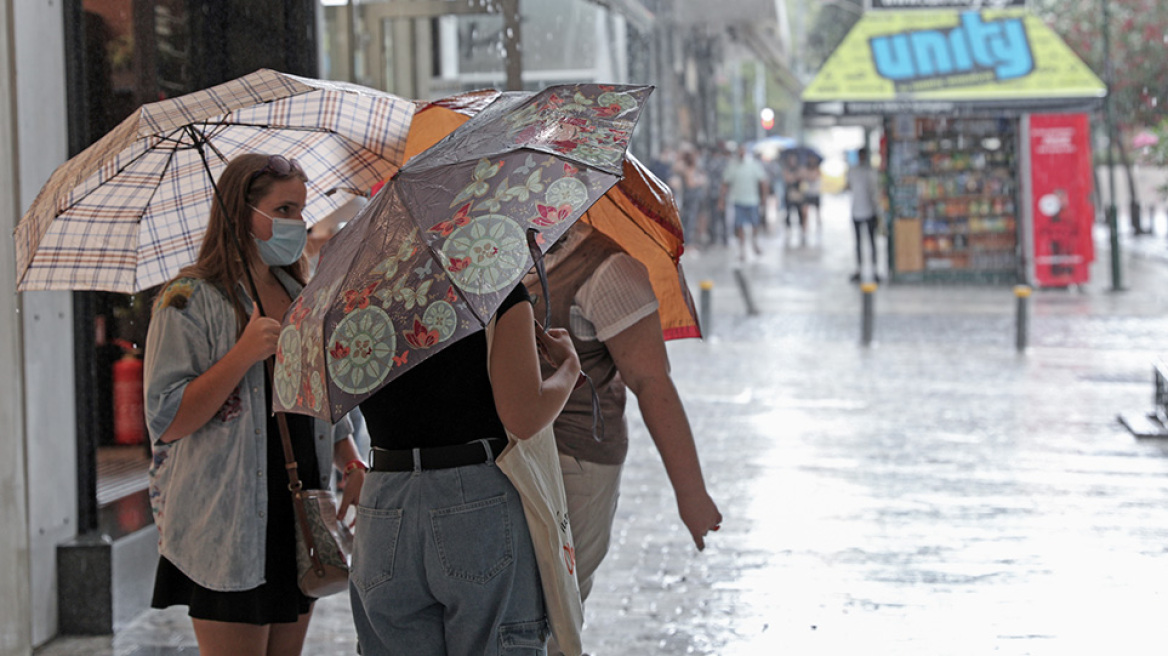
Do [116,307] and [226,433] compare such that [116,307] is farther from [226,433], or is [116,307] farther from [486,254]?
[486,254]

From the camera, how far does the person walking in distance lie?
19.8 m

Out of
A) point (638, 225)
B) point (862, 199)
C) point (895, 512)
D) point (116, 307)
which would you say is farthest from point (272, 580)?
point (862, 199)

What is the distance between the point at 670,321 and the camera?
3.83 m

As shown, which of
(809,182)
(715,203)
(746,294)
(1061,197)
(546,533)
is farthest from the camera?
(809,182)

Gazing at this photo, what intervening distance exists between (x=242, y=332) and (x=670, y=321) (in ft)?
4.11

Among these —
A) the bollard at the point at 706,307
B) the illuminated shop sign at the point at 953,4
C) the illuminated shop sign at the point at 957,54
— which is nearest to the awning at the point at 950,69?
the illuminated shop sign at the point at 957,54

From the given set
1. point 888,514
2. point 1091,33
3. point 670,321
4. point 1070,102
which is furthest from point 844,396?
point 1091,33

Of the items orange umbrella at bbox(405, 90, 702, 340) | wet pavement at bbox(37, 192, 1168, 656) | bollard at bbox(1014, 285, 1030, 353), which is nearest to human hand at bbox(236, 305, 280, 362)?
orange umbrella at bbox(405, 90, 702, 340)

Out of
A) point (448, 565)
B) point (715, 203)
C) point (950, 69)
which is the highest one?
point (950, 69)

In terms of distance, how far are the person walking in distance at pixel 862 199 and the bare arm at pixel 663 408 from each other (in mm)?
16447

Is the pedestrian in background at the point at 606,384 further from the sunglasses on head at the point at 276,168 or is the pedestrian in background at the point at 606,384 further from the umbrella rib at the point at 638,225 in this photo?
the sunglasses on head at the point at 276,168

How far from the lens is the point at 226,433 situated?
328 centimetres

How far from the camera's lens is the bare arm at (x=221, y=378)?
312 cm

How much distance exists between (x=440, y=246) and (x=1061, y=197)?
17.4 m
